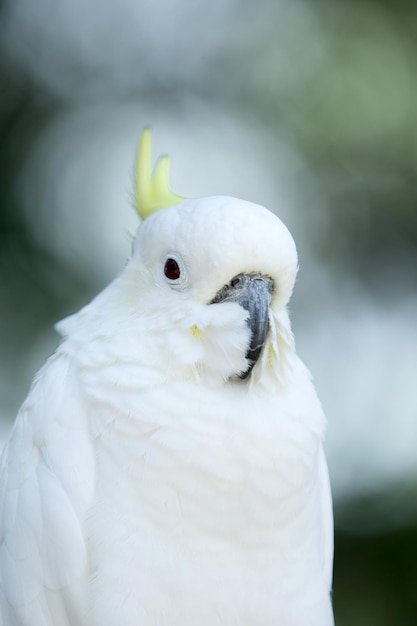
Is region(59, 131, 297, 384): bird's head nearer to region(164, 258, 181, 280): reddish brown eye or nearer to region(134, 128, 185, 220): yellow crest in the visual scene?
region(164, 258, 181, 280): reddish brown eye

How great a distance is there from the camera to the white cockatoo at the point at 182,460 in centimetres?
119

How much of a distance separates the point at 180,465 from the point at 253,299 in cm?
30

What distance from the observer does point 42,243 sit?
128 inches

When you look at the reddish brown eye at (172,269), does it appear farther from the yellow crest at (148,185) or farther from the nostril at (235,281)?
the yellow crest at (148,185)

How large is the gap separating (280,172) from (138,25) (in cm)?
95

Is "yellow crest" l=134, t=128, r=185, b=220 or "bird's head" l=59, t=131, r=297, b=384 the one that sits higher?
"yellow crest" l=134, t=128, r=185, b=220

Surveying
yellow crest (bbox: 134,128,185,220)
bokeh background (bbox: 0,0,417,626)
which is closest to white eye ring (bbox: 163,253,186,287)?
yellow crest (bbox: 134,128,185,220)

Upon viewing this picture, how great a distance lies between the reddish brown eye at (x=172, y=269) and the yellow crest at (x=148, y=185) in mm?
267

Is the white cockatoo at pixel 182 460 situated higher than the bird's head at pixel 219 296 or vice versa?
the bird's head at pixel 219 296

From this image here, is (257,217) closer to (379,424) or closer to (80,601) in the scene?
(80,601)

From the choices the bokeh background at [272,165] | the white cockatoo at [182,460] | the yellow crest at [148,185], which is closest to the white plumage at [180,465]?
the white cockatoo at [182,460]

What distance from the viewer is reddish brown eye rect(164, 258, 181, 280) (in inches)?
49.2

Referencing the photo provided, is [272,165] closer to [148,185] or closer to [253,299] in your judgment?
[148,185]

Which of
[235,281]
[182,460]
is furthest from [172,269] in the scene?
[182,460]
